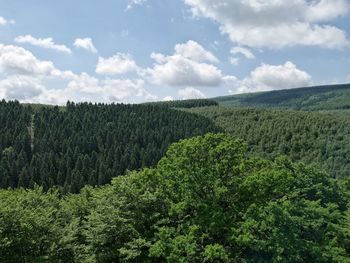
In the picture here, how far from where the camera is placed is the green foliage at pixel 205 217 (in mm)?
33125

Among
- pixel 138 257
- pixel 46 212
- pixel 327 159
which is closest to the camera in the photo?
pixel 138 257

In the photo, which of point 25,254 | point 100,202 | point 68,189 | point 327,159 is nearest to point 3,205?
point 25,254

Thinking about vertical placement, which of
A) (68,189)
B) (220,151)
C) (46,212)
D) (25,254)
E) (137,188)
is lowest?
(68,189)

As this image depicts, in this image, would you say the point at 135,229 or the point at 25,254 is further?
the point at 25,254

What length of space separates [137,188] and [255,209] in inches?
439

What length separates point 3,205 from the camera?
40.1 meters

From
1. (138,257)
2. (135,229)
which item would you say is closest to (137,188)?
(135,229)

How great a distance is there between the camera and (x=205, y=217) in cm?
3484

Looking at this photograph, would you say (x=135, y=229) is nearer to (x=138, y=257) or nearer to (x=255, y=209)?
(x=138, y=257)

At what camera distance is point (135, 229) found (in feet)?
124

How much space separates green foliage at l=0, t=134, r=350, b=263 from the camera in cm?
3312

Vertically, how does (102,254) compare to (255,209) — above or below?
below

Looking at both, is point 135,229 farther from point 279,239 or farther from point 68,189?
point 68,189

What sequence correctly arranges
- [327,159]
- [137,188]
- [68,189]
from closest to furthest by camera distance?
[137,188] < [68,189] < [327,159]
